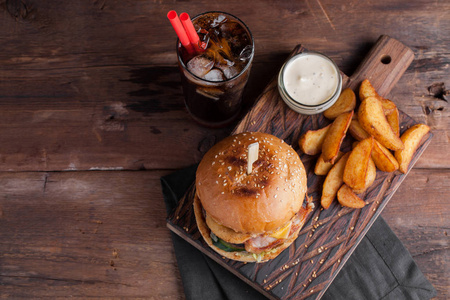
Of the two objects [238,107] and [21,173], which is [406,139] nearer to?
[238,107]

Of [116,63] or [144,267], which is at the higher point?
[116,63]

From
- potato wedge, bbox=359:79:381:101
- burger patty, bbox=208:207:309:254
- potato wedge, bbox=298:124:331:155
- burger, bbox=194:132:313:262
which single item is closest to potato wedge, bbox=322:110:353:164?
potato wedge, bbox=298:124:331:155

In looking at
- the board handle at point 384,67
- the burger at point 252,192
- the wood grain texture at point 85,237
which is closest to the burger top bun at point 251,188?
the burger at point 252,192

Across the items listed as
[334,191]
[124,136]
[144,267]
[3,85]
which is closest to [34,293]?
[144,267]

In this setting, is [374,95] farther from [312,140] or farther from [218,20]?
[218,20]

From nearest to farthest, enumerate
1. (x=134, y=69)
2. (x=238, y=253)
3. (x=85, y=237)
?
(x=238, y=253) → (x=85, y=237) → (x=134, y=69)

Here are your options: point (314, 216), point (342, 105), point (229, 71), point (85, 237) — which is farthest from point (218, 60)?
point (85, 237)

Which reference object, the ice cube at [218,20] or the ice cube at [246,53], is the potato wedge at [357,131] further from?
the ice cube at [218,20]
